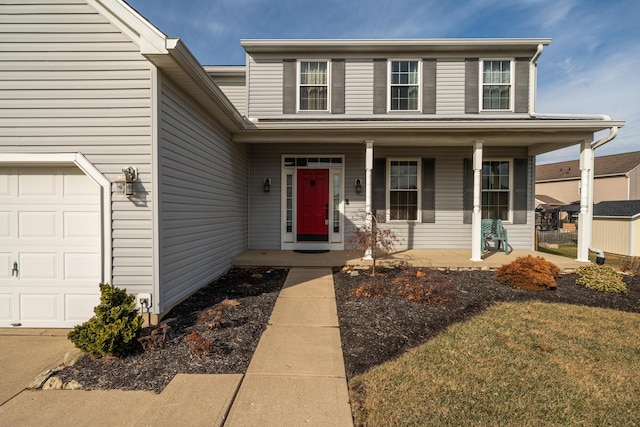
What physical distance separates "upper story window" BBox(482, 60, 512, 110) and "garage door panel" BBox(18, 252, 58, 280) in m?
9.94

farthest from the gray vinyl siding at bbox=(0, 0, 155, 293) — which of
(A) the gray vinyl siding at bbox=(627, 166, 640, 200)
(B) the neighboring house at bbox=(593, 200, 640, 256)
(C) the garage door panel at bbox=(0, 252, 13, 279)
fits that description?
(A) the gray vinyl siding at bbox=(627, 166, 640, 200)

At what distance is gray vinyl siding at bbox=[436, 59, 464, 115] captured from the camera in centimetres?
796

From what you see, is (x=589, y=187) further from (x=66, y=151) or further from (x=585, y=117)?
(x=66, y=151)

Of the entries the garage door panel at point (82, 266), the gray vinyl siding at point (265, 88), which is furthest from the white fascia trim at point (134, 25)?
the gray vinyl siding at point (265, 88)

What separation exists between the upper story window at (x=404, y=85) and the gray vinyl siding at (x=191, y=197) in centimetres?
478

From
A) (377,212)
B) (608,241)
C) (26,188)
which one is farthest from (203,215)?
(608,241)

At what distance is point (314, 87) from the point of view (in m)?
8.10

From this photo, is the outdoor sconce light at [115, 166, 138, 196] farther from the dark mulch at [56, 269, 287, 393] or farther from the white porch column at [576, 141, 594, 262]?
the white porch column at [576, 141, 594, 262]

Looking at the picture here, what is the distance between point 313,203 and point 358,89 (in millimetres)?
3580

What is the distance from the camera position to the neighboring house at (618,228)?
9914 mm

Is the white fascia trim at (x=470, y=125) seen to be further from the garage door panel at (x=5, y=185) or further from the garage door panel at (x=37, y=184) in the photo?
the garage door panel at (x=5, y=185)

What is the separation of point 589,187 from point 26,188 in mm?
10222

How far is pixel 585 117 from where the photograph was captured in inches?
261

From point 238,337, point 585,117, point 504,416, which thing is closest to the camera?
point 504,416
